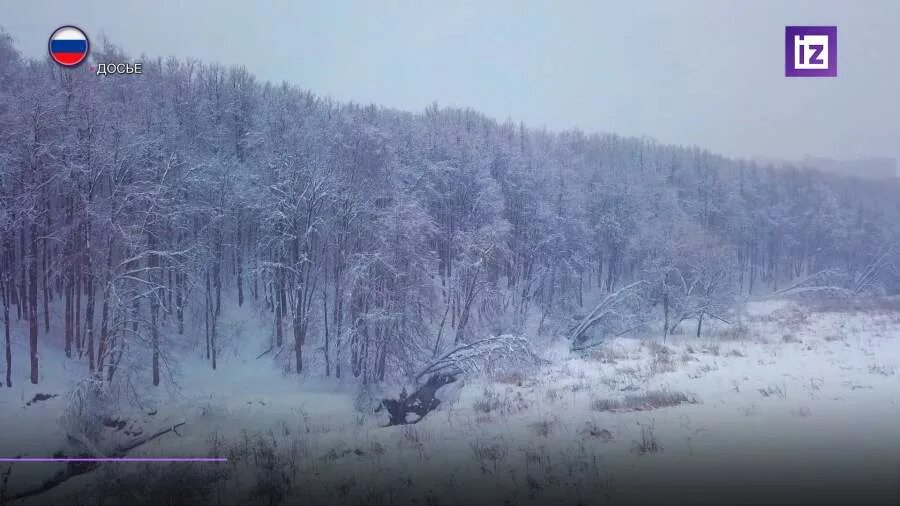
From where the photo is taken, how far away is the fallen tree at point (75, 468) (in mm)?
6082

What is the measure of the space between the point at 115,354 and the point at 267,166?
9685mm

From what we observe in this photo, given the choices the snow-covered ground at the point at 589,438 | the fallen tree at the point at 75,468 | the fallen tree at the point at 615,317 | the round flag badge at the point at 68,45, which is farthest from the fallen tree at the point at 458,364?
the round flag badge at the point at 68,45

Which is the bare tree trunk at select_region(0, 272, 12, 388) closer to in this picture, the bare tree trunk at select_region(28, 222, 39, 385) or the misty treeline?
the misty treeline

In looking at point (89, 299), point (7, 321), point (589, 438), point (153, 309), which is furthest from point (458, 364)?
point (7, 321)

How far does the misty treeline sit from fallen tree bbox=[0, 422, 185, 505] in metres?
2.51

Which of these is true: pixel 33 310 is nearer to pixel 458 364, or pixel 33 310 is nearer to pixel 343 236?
pixel 343 236

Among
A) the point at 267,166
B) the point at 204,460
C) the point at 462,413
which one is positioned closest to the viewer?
the point at 204,460

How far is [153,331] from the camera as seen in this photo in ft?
45.7

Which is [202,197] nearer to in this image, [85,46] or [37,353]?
[37,353]

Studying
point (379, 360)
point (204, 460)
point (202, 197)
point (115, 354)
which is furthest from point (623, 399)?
point (202, 197)

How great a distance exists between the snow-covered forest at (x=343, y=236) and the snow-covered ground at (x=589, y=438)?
7.57 feet

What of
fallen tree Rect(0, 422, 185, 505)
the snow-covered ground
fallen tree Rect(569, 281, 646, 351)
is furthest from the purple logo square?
fallen tree Rect(569, 281, 646, 351)

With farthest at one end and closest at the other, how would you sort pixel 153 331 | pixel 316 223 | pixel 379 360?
pixel 316 223
pixel 379 360
pixel 153 331

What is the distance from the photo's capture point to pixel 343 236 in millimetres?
17828
